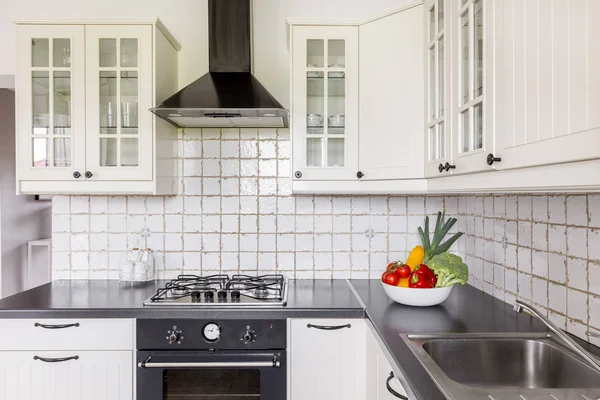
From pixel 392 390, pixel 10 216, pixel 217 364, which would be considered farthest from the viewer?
pixel 10 216

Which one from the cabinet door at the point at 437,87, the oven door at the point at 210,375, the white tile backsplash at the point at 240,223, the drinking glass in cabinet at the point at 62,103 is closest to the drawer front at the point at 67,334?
the oven door at the point at 210,375

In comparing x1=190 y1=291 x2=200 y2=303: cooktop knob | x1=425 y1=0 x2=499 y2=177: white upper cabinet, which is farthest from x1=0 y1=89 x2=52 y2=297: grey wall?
x1=425 y1=0 x2=499 y2=177: white upper cabinet

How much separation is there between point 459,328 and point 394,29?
1381mm

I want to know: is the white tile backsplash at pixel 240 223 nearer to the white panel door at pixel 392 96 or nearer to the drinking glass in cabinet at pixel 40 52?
the white panel door at pixel 392 96

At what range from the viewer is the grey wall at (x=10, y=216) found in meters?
3.76

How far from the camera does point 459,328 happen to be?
160 cm

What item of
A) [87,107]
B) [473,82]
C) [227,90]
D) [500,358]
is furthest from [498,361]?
[87,107]

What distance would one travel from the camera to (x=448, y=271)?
1944 millimetres

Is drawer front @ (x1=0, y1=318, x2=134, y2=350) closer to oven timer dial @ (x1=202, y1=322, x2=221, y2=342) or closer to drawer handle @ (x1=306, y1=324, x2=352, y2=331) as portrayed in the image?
oven timer dial @ (x1=202, y1=322, x2=221, y2=342)

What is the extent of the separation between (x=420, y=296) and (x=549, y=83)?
1.13m

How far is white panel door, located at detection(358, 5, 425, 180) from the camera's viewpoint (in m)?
2.04

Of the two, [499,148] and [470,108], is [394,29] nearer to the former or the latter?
[470,108]

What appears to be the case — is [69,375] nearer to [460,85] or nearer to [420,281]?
[420,281]

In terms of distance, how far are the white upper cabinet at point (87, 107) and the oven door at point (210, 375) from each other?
0.82m
